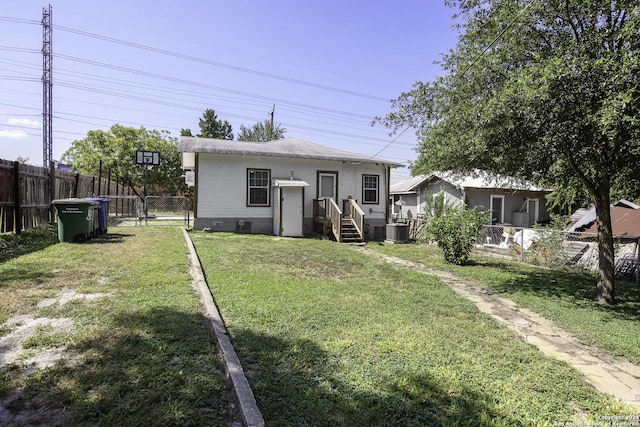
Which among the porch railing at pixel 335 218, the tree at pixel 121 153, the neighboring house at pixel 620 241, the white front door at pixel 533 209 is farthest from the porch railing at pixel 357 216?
the tree at pixel 121 153

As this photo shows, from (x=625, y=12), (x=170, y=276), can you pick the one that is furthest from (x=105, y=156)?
(x=625, y=12)

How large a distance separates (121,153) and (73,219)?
2148 cm

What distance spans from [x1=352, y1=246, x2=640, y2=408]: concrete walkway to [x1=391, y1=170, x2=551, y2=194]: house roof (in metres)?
2.81

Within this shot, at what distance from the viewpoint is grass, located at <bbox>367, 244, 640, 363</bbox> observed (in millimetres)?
4391

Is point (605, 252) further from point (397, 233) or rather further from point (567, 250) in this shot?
point (397, 233)

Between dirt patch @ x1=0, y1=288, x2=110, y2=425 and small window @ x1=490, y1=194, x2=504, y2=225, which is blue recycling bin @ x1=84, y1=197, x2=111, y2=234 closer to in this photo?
dirt patch @ x1=0, y1=288, x2=110, y2=425

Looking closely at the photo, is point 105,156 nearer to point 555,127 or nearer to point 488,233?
point 488,233

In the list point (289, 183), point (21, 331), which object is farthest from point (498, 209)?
point (21, 331)

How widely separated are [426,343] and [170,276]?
4.16 m

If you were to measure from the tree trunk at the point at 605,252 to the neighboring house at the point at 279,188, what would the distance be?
791 cm

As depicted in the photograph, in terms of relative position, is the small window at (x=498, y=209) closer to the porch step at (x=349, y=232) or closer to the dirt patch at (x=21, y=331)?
the porch step at (x=349, y=232)

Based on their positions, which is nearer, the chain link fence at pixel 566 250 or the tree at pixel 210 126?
the chain link fence at pixel 566 250

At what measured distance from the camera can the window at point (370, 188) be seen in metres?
16.2

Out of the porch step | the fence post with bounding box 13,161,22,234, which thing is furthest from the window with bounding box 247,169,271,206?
the fence post with bounding box 13,161,22,234
